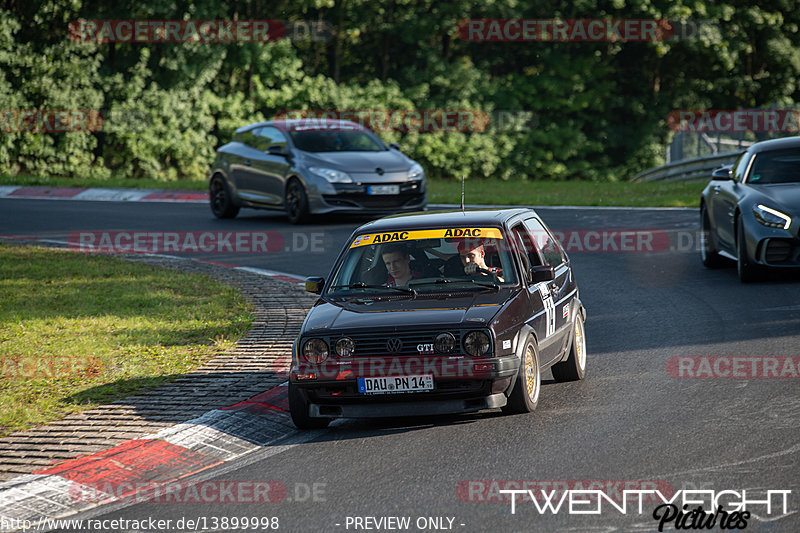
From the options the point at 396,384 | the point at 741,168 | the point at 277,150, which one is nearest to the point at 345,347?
the point at 396,384

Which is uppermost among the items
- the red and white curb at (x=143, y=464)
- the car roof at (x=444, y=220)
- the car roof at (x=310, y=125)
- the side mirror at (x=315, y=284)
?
the car roof at (x=310, y=125)

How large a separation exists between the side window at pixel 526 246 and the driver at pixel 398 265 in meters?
0.83

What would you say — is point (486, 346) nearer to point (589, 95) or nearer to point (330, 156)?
point (330, 156)

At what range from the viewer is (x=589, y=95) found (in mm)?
47625

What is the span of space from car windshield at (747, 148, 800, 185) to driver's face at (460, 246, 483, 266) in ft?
20.9

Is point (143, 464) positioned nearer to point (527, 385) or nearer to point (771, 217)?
point (527, 385)

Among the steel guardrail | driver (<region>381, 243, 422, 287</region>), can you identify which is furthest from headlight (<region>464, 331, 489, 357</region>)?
the steel guardrail

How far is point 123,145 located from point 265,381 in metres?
32.3

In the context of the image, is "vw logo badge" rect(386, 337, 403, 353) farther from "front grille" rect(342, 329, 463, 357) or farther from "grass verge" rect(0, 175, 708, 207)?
"grass verge" rect(0, 175, 708, 207)

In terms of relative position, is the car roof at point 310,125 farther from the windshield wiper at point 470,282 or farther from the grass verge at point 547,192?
the windshield wiper at point 470,282

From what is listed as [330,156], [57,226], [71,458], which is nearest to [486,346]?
[71,458]

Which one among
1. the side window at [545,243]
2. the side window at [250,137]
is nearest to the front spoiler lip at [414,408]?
the side window at [545,243]

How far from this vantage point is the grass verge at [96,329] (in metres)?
8.95

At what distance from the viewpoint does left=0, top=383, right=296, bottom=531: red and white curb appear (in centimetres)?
637
